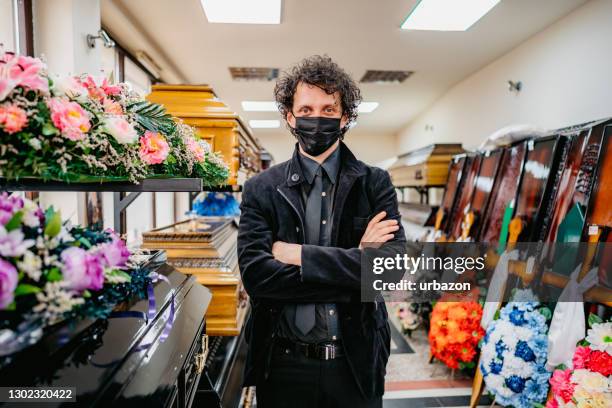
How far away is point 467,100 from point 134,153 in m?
6.21

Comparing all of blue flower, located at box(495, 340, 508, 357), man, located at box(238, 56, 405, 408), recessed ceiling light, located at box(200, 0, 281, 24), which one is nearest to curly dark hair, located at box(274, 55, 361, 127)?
man, located at box(238, 56, 405, 408)

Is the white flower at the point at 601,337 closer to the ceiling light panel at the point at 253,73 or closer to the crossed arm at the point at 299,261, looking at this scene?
the crossed arm at the point at 299,261

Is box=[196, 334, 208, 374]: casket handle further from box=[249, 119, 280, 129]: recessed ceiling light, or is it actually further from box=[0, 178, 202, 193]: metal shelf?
box=[249, 119, 280, 129]: recessed ceiling light

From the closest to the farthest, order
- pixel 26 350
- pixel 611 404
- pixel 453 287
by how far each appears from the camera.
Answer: pixel 26 350
pixel 611 404
pixel 453 287

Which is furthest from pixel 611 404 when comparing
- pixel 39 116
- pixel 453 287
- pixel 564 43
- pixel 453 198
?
pixel 564 43

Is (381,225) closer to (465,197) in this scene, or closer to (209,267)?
(209,267)

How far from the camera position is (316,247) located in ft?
4.29

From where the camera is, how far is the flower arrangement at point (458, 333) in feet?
9.49

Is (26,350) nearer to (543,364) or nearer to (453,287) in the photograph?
(543,364)

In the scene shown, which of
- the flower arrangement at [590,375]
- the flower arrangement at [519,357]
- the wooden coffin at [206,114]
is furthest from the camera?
the wooden coffin at [206,114]

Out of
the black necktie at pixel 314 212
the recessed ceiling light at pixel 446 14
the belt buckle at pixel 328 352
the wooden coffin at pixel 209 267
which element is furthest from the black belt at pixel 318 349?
the recessed ceiling light at pixel 446 14

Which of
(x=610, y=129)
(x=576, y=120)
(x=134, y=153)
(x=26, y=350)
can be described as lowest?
(x=26, y=350)

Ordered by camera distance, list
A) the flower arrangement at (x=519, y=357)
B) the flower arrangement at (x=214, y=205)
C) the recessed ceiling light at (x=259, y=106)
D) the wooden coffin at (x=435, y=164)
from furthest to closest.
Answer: the recessed ceiling light at (x=259, y=106) → the wooden coffin at (x=435, y=164) → the flower arrangement at (x=214, y=205) → the flower arrangement at (x=519, y=357)

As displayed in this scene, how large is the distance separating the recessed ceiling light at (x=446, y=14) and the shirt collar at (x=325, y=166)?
110 inches
